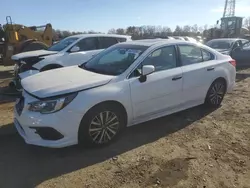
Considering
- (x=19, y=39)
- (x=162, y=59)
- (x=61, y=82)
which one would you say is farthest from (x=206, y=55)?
(x=19, y=39)

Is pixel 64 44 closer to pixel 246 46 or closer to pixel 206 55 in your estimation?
pixel 206 55

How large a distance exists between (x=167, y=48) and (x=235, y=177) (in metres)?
2.51

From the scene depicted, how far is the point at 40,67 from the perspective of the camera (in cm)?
738

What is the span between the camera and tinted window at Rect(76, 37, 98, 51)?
27.6 ft

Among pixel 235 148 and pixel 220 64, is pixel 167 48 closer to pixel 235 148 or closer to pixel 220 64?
pixel 220 64

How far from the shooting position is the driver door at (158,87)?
4.37 m

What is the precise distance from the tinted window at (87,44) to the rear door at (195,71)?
4.05 meters

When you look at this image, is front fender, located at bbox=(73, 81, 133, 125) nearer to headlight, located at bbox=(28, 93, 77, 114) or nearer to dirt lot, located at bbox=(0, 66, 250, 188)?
headlight, located at bbox=(28, 93, 77, 114)

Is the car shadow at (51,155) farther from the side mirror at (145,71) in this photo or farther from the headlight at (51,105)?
the side mirror at (145,71)

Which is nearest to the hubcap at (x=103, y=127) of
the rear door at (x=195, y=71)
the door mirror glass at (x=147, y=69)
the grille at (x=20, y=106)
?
the door mirror glass at (x=147, y=69)

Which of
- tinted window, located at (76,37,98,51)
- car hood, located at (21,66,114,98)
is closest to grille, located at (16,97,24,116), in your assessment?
car hood, located at (21,66,114,98)

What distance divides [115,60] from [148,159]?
192 cm

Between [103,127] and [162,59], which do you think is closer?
[103,127]

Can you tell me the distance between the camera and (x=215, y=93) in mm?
5781
